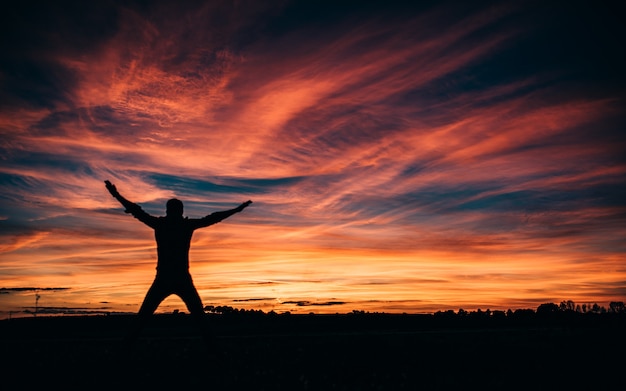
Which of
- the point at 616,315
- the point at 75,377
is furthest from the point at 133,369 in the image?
the point at 616,315

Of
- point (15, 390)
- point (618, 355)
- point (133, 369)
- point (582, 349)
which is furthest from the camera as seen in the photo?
point (582, 349)

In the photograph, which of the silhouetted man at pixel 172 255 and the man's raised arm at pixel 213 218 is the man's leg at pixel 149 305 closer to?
the silhouetted man at pixel 172 255

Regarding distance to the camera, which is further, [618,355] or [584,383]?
[618,355]

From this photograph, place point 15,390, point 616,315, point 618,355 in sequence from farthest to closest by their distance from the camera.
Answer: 1. point 616,315
2. point 618,355
3. point 15,390

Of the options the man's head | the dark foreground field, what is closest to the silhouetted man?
the man's head

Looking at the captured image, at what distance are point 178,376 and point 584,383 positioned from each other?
7150 mm

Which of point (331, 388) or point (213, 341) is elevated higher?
point (213, 341)

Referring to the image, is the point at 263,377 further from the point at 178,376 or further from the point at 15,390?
the point at 15,390

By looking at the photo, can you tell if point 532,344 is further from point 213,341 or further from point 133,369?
point 133,369

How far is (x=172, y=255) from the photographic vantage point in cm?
989

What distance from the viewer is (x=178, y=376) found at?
350 inches

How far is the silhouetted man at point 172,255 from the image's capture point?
9.73 m

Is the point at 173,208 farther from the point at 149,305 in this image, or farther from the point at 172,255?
the point at 149,305

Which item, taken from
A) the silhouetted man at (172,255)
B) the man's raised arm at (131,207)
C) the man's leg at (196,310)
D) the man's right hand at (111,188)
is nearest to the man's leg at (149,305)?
the silhouetted man at (172,255)
